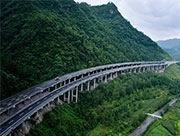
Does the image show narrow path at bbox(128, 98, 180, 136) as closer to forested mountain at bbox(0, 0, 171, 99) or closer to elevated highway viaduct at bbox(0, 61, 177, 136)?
elevated highway viaduct at bbox(0, 61, 177, 136)

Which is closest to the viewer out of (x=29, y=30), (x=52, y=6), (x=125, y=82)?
(x=29, y=30)

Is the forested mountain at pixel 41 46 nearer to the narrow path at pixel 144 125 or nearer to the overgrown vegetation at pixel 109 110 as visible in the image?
the overgrown vegetation at pixel 109 110

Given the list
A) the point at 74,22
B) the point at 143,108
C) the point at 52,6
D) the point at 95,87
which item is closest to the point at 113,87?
the point at 95,87

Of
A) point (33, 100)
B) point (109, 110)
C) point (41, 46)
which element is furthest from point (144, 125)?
point (41, 46)

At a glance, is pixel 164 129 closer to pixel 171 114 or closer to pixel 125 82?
pixel 171 114

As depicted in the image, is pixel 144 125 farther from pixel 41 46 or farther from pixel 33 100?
pixel 41 46
